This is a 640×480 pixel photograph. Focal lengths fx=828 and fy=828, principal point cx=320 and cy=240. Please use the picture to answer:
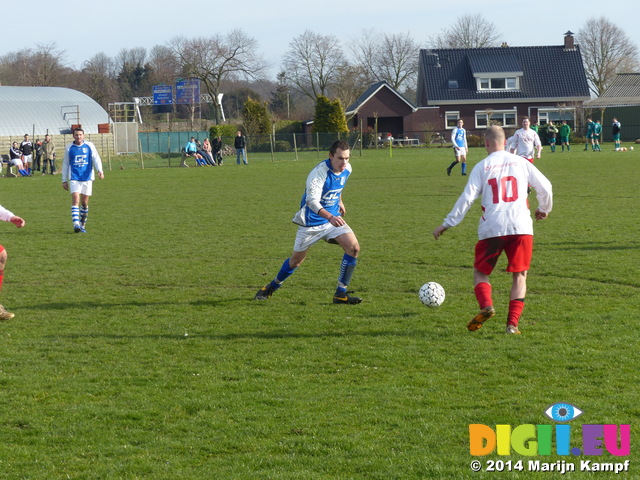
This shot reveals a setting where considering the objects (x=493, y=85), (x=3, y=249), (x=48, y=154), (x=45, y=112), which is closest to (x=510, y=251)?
(x=3, y=249)

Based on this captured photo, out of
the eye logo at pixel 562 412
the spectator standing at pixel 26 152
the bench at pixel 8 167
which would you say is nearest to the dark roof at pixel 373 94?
the spectator standing at pixel 26 152

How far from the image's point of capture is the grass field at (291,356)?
Answer: 4.70m

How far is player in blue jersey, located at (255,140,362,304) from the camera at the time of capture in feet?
27.6

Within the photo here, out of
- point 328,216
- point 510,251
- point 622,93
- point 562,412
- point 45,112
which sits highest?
point 622,93

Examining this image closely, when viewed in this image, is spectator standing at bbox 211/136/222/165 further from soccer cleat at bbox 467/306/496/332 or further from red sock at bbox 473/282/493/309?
soccer cleat at bbox 467/306/496/332

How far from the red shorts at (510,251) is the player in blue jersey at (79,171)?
10117 millimetres

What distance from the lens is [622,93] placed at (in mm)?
67000

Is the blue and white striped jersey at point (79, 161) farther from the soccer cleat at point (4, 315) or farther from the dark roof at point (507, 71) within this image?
the dark roof at point (507, 71)

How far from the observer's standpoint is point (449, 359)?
6.50 metres

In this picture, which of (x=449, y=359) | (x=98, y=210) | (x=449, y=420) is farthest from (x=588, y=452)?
(x=98, y=210)

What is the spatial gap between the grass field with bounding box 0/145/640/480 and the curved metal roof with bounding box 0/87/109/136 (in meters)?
42.5

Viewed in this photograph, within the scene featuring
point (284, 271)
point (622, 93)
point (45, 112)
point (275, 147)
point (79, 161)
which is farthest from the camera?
point (622, 93)

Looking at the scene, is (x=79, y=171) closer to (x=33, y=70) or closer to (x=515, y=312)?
(x=515, y=312)

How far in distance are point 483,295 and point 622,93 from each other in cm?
6541
